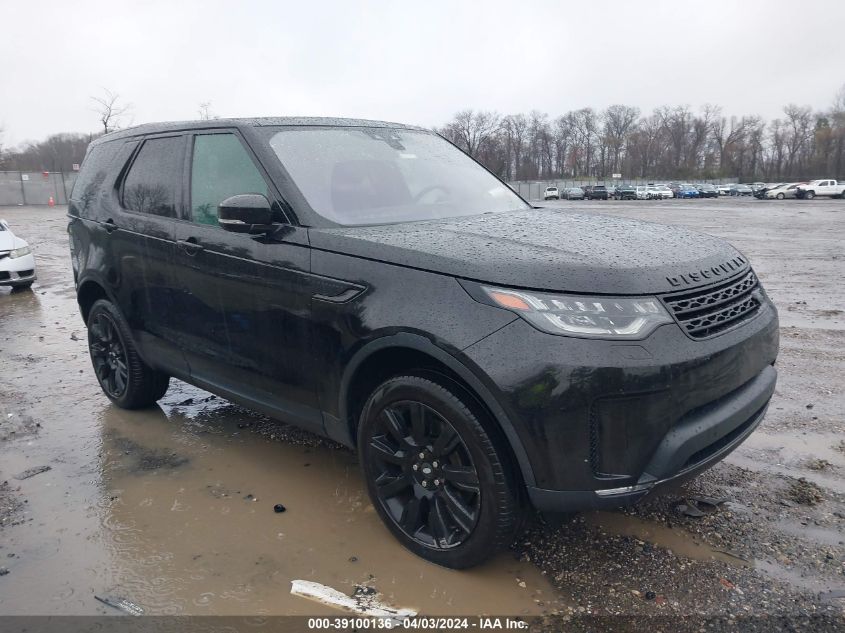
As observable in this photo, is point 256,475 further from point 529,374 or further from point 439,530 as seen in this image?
point 529,374

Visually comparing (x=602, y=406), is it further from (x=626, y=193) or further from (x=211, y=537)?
(x=626, y=193)

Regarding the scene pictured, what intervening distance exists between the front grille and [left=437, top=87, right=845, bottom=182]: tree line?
96678mm

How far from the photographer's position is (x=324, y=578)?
9.31 feet

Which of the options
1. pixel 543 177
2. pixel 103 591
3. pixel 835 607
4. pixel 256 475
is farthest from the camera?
pixel 543 177

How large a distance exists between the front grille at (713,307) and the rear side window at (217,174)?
203 centimetres

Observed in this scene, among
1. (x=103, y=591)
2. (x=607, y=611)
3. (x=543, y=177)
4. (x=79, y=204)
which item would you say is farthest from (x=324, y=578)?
(x=543, y=177)

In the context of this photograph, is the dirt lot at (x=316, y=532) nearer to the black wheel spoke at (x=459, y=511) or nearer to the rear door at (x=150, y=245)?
the black wheel spoke at (x=459, y=511)

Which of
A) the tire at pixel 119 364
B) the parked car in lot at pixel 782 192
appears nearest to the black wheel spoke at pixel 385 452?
the tire at pixel 119 364

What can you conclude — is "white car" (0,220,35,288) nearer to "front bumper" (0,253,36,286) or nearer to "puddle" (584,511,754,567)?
"front bumper" (0,253,36,286)

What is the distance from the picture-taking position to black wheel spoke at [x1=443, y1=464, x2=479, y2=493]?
2615 millimetres

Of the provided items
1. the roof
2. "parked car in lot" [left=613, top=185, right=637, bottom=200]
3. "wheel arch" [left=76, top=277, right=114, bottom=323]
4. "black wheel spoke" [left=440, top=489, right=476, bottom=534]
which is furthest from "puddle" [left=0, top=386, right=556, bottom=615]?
"parked car in lot" [left=613, top=185, right=637, bottom=200]

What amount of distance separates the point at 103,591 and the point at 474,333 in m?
1.94

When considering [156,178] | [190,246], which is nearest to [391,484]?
[190,246]

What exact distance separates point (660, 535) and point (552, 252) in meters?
1.48
